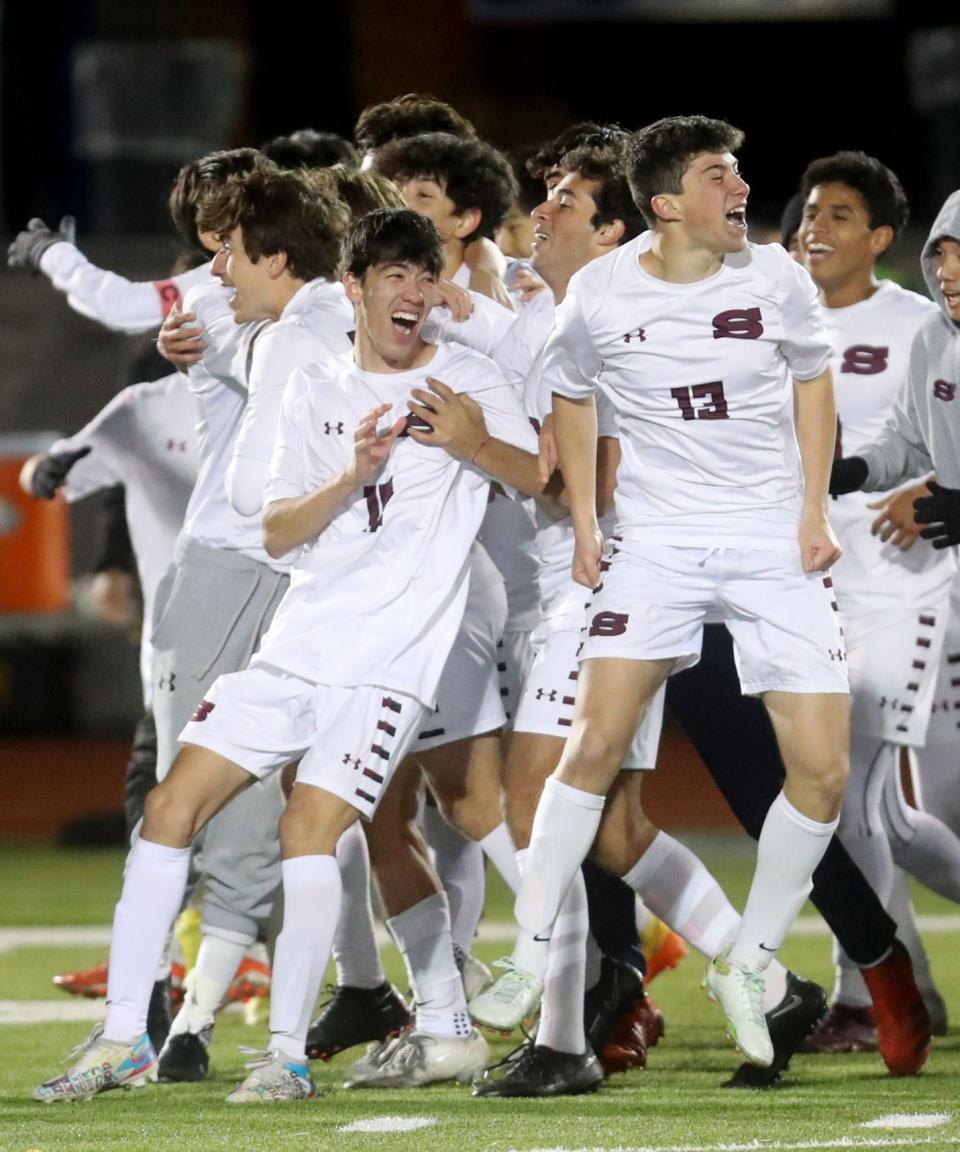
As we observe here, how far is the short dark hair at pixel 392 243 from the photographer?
16.2 feet

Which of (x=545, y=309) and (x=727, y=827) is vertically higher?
(x=545, y=309)

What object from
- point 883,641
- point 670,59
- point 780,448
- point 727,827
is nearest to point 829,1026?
point 883,641

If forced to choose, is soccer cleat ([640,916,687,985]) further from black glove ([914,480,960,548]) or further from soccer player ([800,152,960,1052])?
black glove ([914,480,960,548])

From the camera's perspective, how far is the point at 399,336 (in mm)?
4977

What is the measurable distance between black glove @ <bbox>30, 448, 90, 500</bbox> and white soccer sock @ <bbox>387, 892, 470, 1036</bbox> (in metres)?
2.00

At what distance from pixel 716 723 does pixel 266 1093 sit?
4.66ft

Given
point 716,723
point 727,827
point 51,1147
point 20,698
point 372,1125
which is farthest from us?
point 20,698

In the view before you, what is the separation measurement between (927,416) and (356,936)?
1.93m

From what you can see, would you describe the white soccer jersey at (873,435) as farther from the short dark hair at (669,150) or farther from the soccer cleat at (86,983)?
the soccer cleat at (86,983)

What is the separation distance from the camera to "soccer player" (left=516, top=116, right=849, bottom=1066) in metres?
4.89

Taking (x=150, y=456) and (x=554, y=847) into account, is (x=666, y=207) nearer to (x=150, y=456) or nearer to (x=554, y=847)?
(x=554, y=847)

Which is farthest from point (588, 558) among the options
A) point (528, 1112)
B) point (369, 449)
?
point (528, 1112)

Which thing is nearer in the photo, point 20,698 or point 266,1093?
point 266,1093

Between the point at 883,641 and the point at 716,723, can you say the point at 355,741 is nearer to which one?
the point at 716,723
